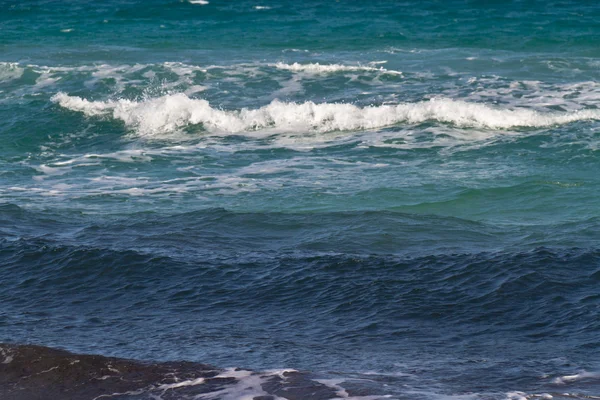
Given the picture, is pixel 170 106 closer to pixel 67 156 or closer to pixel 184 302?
pixel 67 156

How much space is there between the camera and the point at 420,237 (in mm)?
10797

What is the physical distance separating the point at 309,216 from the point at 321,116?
27.9 ft

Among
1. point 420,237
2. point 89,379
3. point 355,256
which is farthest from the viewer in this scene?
point 420,237

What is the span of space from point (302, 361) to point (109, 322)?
2055 mm

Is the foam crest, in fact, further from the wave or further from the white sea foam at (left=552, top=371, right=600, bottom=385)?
the white sea foam at (left=552, top=371, right=600, bottom=385)

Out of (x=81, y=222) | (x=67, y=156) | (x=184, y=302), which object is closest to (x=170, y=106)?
(x=67, y=156)

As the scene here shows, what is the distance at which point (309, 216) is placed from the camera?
12094 millimetres

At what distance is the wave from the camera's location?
19.2m

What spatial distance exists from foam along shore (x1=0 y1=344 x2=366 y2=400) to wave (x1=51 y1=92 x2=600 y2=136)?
13.1 meters

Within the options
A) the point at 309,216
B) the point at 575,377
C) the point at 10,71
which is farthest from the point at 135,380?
the point at 10,71

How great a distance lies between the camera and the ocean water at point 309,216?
22.9 ft

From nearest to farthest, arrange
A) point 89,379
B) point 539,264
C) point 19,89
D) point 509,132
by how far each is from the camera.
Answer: point 89,379
point 539,264
point 509,132
point 19,89

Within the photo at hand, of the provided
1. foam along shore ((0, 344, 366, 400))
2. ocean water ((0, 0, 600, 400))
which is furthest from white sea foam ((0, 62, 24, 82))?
foam along shore ((0, 344, 366, 400))

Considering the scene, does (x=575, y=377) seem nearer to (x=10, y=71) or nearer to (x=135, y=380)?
(x=135, y=380)
